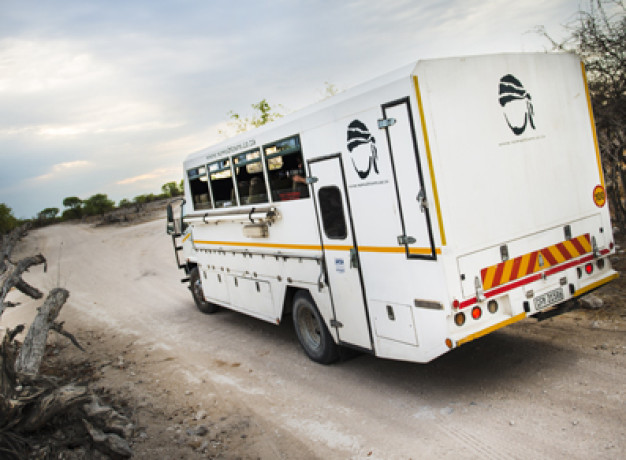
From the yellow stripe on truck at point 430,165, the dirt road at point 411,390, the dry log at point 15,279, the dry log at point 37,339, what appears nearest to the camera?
the dirt road at point 411,390

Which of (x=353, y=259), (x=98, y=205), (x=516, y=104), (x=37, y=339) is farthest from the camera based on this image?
(x=98, y=205)

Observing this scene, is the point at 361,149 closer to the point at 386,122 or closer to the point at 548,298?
the point at 386,122

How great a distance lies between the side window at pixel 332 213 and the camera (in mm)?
6082

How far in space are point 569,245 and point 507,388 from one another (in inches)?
67.7

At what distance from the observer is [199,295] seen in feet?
37.3

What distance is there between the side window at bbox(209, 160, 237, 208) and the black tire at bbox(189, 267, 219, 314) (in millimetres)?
2661

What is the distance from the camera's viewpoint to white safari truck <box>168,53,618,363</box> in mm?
4941

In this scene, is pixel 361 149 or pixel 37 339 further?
pixel 37 339

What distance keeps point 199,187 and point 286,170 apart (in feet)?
11.1

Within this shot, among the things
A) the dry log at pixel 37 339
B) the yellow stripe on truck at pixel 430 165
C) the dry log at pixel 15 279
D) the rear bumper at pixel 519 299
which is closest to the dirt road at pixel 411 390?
the rear bumper at pixel 519 299

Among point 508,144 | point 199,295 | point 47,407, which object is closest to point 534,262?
point 508,144

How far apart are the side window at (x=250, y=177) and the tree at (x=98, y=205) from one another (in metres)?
48.0

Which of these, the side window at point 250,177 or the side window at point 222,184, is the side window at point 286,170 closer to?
the side window at point 250,177

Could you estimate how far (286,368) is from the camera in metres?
7.30
